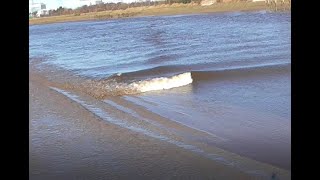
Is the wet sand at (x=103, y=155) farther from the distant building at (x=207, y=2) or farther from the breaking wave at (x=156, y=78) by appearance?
the distant building at (x=207, y=2)

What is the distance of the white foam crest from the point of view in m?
11.0

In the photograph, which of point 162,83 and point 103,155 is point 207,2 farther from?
point 103,155

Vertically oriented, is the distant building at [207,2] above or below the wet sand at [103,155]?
above

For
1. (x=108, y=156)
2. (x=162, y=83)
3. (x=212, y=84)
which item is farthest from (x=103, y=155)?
(x=212, y=84)

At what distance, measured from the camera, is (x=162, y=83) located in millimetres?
11430

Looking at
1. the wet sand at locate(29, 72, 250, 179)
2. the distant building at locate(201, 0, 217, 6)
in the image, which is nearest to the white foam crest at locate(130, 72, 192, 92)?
the wet sand at locate(29, 72, 250, 179)

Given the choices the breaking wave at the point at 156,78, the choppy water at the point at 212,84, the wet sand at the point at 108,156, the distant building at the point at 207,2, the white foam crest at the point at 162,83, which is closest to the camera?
the wet sand at the point at 108,156

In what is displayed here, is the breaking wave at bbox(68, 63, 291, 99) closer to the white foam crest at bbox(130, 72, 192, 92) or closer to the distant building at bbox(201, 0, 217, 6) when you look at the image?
the white foam crest at bbox(130, 72, 192, 92)

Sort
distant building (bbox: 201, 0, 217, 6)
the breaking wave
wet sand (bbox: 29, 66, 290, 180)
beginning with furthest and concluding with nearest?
distant building (bbox: 201, 0, 217, 6)
the breaking wave
wet sand (bbox: 29, 66, 290, 180)

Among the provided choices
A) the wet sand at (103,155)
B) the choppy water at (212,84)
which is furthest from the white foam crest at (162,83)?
the wet sand at (103,155)

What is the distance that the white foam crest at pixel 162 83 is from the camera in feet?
36.1

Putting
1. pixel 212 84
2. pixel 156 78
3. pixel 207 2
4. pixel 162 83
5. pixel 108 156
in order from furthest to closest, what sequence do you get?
pixel 207 2
pixel 156 78
pixel 212 84
pixel 162 83
pixel 108 156
